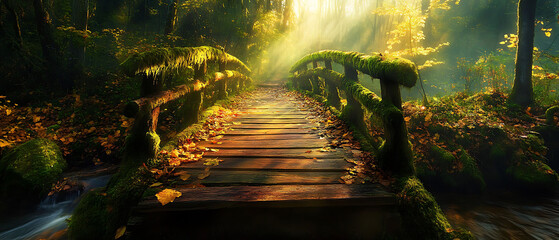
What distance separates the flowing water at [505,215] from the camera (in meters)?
4.02

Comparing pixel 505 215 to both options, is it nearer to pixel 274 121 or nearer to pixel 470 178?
pixel 470 178

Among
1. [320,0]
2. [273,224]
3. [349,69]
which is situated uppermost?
[320,0]

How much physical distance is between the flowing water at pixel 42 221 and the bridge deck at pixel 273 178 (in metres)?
2.64

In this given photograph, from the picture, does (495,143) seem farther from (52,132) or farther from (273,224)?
(52,132)

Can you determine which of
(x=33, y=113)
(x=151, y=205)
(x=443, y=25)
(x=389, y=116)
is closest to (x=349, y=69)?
(x=389, y=116)

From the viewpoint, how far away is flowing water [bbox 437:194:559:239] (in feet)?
13.2

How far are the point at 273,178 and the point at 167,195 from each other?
0.99 meters

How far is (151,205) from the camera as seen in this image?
5.86 feet

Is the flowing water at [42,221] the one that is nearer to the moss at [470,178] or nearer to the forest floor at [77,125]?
the forest floor at [77,125]

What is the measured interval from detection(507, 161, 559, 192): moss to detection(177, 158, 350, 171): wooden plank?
582cm

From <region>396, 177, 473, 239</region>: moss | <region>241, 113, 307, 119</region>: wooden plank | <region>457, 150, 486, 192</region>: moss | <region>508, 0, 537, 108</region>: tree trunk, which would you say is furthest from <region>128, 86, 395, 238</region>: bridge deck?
<region>508, 0, 537, 108</region>: tree trunk

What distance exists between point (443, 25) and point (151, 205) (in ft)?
104

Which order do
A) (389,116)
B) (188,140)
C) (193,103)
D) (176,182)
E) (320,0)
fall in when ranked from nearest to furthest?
(176,182) < (389,116) < (188,140) < (193,103) < (320,0)

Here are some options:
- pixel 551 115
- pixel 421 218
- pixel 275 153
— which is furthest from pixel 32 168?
pixel 551 115
